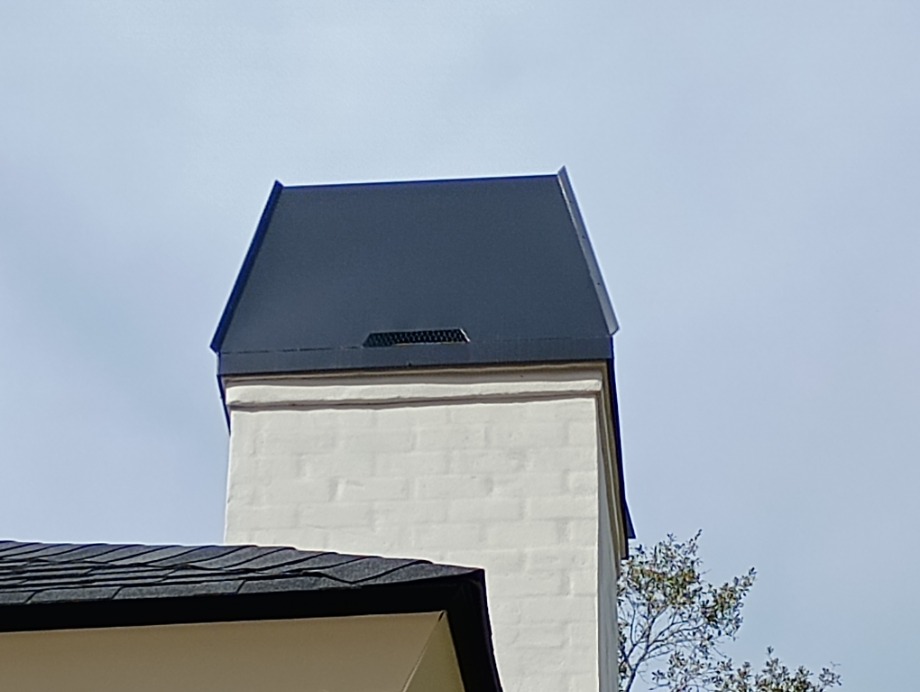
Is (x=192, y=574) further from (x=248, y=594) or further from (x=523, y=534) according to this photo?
(x=523, y=534)

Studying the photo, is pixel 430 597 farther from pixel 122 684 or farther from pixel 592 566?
pixel 592 566

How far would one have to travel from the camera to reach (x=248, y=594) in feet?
12.3

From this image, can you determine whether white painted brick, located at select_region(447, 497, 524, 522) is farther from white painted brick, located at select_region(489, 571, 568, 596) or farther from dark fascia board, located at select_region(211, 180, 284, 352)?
dark fascia board, located at select_region(211, 180, 284, 352)

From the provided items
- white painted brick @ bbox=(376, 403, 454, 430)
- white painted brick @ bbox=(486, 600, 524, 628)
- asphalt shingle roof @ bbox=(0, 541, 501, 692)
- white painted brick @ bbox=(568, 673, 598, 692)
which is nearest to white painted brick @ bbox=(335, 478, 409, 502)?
white painted brick @ bbox=(376, 403, 454, 430)

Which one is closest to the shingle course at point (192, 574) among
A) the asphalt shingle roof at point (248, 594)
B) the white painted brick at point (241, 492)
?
the asphalt shingle roof at point (248, 594)

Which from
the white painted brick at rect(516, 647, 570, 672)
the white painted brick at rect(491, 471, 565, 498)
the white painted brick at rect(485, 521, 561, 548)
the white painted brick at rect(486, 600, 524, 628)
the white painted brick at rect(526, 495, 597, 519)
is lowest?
the white painted brick at rect(516, 647, 570, 672)

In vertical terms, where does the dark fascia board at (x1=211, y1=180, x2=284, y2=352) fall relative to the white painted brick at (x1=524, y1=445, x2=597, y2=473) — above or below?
above

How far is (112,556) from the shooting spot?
4.46 meters

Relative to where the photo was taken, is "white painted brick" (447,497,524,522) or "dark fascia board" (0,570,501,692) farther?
"white painted brick" (447,497,524,522)

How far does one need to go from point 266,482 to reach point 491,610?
3.47 feet

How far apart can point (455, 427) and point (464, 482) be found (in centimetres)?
24

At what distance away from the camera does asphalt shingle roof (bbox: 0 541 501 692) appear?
376 centimetres

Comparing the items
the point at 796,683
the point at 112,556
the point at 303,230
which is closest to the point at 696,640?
the point at 796,683

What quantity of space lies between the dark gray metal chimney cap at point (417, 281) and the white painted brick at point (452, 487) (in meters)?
0.49
